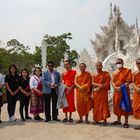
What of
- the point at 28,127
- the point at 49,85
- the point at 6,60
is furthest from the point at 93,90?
the point at 6,60

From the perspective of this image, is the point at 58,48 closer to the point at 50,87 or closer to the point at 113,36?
the point at 113,36

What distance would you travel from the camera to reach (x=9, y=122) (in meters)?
8.65

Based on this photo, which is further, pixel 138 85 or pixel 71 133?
pixel 138 85

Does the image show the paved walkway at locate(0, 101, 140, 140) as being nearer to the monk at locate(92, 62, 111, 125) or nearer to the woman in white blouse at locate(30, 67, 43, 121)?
the monk at locate(92, 62, 111, 125)

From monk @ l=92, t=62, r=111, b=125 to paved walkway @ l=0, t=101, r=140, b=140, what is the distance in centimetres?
29

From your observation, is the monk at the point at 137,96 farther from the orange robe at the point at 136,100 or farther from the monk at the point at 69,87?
the monk at the point at 69,87

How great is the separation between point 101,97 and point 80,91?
2.01 ft

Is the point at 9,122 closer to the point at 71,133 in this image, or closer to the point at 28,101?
the point at 28,101

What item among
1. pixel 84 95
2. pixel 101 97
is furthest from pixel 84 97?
pixel 101 97

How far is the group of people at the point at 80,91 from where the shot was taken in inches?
317

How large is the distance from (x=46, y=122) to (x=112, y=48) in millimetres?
30765

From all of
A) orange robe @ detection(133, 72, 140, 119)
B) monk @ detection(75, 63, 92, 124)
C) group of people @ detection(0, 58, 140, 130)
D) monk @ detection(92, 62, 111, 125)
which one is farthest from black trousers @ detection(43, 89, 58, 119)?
orange robe @ detection(133, 72, 140, 119)

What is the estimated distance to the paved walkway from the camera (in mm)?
6895

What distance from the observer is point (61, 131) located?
7449 millimetres
